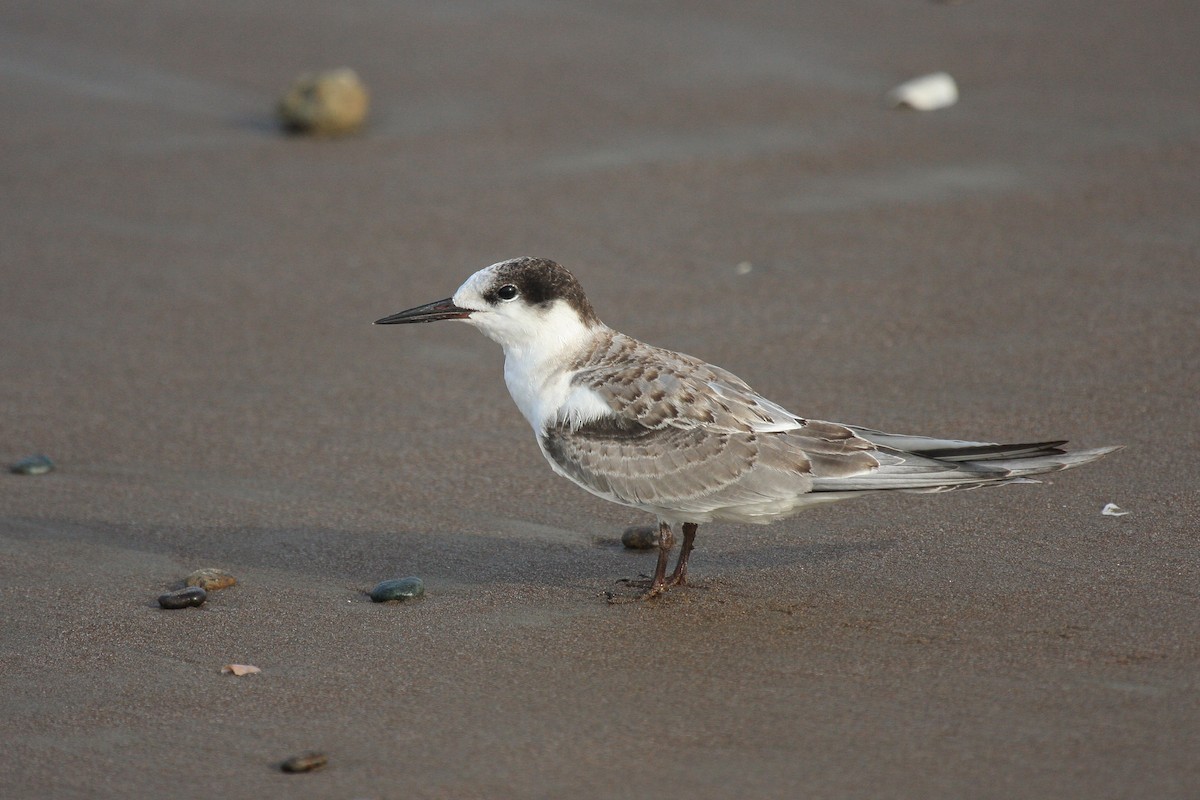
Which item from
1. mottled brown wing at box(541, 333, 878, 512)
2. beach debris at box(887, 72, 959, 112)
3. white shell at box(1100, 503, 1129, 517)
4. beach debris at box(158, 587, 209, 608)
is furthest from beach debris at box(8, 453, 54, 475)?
beach debris at box(887, 72, 959, 112)

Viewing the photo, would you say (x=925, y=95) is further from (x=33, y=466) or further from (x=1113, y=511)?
(x=33, y=466)

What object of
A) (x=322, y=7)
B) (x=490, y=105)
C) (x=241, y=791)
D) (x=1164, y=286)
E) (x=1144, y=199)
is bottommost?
(x=241, y=791)

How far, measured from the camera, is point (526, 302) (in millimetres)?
4605

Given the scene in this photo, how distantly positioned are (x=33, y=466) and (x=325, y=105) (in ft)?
10.4

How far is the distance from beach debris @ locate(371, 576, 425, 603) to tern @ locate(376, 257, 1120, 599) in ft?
1.93

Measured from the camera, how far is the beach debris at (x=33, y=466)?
17.4 feet

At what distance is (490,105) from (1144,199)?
3609 mm

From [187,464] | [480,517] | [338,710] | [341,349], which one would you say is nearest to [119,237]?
[341,349]

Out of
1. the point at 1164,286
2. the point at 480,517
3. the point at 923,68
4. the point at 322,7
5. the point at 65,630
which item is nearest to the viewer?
the point at 65,630

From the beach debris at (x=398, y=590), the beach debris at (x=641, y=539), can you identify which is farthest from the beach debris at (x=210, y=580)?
the beach debris at (x=641, y=539)

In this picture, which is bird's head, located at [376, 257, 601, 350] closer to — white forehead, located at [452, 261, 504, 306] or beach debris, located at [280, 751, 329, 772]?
white forehead, located at [452, 261, 504, 306]

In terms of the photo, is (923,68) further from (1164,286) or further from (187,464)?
(187,464)

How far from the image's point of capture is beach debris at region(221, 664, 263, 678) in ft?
12.5

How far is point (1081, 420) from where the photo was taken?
527 cm
